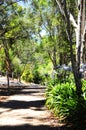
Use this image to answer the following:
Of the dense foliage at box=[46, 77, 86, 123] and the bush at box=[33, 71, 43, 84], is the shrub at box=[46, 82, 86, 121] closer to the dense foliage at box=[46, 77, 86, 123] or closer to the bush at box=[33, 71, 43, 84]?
the dense foliage at box=[46, 77, 86, 123]

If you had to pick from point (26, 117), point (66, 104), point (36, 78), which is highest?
point (66, 104)

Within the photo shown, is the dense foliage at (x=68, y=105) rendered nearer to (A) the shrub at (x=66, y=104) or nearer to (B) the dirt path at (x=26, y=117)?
(A) the shrub at (x=66, y=104)

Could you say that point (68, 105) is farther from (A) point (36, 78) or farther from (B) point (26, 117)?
(A) point (36, 78)

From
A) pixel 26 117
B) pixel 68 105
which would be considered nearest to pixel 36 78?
pixel 26 117

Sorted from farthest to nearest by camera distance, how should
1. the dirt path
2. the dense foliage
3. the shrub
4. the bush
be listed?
the bush → the dirt path → the shrub → the dense foliage

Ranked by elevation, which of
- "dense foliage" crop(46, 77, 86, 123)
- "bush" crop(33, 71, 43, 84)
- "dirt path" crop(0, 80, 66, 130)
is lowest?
"bush" crop(33, 71, 43, 84)

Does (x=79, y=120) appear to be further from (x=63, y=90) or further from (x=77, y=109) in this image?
(x=63, y=90)

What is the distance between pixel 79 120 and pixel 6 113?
4087 millimetres

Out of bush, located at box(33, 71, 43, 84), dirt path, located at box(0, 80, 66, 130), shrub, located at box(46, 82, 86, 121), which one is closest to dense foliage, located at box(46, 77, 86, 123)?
shrub, located at box(46, 82, 86, 121)

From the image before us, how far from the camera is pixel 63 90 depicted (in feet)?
45.3

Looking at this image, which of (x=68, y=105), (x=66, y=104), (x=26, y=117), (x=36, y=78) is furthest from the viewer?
(x=36, y=78)

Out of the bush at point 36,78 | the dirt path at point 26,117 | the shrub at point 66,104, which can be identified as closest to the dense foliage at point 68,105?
the shrub at point 66,104

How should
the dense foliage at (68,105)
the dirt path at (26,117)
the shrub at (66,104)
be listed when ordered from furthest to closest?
the dirt path at (26,117)
the shrub at (66,104)
the dense foliage at (68,105)


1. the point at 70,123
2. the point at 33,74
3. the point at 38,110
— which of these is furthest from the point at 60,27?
the point at 70,123
